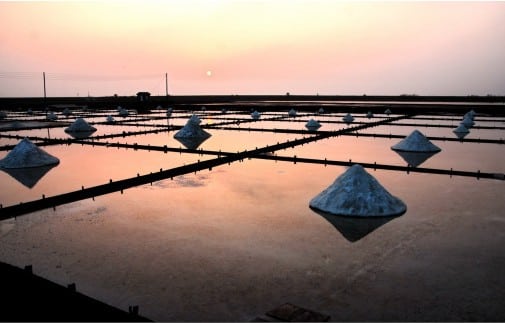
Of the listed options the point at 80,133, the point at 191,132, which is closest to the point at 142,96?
the point at 80,133

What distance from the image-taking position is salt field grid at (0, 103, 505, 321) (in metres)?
Result: 4.03

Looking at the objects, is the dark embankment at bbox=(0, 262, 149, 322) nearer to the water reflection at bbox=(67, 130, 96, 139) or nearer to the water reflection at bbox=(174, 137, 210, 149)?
the water reflection at bbox=(174, 137, 210, 149)

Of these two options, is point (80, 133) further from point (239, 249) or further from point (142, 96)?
point (142, 96)

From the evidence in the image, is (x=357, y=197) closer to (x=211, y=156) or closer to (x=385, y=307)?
(x=385, y=307)

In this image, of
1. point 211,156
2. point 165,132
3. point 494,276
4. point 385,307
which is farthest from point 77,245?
point 165,132

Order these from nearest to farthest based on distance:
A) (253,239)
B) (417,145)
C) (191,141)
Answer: (253,239) < (417,145) < (191,141)

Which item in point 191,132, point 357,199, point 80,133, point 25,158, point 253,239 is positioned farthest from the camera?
point 80,133

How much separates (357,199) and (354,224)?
0.67 metres

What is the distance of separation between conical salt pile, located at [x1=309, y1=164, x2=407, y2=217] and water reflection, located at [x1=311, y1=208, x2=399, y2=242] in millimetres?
89

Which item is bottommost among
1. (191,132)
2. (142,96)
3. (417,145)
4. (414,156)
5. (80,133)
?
(414,156)

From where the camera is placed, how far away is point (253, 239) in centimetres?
569

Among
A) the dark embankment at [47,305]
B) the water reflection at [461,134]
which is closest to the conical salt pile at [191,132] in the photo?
the water reflection at [461,134]

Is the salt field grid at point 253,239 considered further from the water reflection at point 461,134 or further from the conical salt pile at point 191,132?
the water reflection at point 461,134

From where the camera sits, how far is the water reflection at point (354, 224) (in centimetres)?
589
